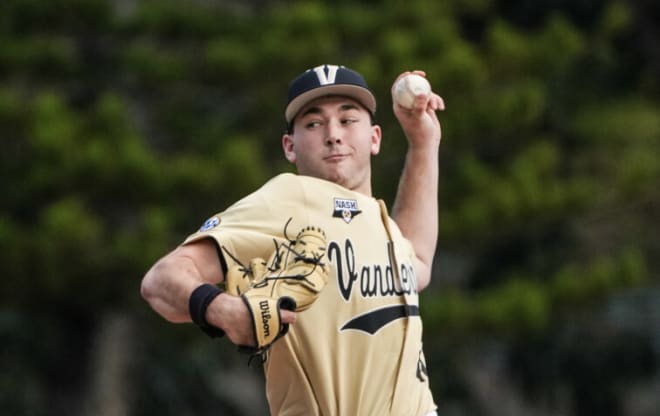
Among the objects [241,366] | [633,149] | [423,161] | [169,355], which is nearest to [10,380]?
[169,355]

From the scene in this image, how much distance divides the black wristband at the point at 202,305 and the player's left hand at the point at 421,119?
3.93 feet

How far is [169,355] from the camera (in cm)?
2258

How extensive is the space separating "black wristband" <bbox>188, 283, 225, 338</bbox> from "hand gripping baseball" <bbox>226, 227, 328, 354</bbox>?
3.0 inches

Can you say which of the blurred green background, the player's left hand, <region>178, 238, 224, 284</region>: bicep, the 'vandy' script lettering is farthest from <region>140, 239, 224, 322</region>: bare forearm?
the blurred green background

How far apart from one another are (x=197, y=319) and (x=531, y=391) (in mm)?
21062

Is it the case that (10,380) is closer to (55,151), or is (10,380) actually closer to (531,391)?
(55,151)

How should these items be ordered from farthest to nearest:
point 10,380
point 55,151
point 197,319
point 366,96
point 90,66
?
1. point 10,380
2. point 90,66
3. point 55,151
4. point 366,96
5. point 197,319

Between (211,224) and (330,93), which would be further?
(330,93)

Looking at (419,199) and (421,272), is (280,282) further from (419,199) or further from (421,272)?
(419,199)

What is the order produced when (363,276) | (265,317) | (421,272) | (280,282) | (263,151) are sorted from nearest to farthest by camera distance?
(265,317)
(280,282)
(363,276)
(421,272)
(263,151)

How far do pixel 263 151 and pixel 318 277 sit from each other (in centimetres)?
1331

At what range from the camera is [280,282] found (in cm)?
383

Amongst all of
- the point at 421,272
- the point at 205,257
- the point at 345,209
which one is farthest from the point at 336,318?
the point at 421,272

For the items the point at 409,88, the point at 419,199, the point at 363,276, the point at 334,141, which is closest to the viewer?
the point at 363,276
